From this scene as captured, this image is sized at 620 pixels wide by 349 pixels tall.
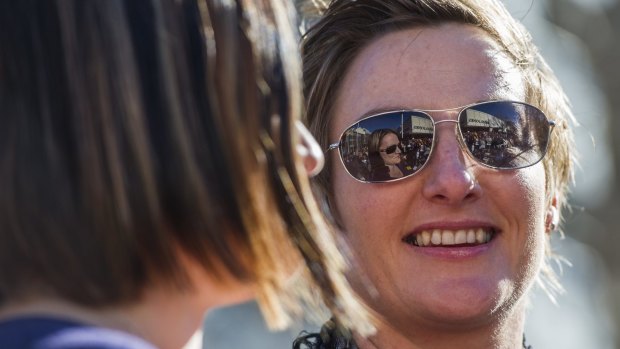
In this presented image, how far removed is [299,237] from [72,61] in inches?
19.1

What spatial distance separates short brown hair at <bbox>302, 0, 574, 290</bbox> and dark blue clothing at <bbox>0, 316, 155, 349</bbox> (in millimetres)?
1812

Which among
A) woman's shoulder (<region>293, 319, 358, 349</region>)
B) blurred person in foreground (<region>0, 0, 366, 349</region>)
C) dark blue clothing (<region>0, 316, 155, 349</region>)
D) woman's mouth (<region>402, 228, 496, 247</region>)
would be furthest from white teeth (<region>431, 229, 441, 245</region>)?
dark blue clothing (<region>0, 316, 155, 349</region>)

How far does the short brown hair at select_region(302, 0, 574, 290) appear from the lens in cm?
321

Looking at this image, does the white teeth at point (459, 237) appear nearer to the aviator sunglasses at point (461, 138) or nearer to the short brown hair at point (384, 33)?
the aviator sunglasses at point (461, 138)

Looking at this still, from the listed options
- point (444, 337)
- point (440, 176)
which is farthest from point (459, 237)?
point (444, 337)

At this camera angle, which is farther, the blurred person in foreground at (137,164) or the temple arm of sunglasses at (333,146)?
the temple arm of sunglasses at (333,146)

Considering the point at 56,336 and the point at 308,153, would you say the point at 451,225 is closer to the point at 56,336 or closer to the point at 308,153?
the point at 308,153

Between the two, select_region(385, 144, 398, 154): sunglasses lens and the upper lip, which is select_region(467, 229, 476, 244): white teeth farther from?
select_region(385, 144, 398, 154): sunglasses lens

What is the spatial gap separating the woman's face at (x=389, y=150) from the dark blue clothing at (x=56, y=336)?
163 cm

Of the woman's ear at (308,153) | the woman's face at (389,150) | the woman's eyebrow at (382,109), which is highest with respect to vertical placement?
the woman's ear at (308,153)

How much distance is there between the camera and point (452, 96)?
3062 millimetres

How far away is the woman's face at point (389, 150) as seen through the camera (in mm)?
3031

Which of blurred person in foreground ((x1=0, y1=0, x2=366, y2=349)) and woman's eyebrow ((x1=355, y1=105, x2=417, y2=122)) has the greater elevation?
blurred person in foreground ((x1=0, y1=0, x2=366, y2=349))

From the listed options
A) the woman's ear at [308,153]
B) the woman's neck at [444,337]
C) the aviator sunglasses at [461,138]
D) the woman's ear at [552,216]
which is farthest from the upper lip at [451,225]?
the woman's ear at [308,153]
